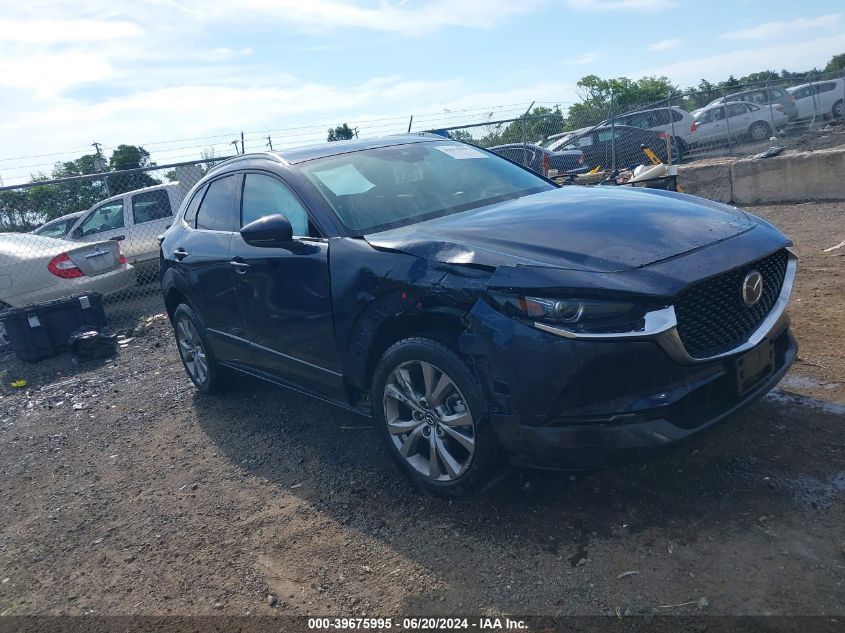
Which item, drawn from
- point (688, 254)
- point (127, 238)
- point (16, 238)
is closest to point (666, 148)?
point (127, 238)

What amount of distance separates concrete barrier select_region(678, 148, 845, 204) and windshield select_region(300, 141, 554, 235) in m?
7.07

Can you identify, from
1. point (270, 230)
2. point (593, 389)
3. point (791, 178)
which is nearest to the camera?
point (593, 389)

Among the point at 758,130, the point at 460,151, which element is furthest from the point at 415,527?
the point at 758,130

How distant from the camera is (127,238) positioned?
11.5m

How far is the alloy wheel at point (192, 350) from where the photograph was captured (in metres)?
5.67

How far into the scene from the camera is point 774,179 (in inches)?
414

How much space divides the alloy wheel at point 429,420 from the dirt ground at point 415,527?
273 millimetres

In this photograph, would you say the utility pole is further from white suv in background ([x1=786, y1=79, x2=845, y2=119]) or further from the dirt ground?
white suv in background ([x1=786, y1=79, x2=845, y2=119])

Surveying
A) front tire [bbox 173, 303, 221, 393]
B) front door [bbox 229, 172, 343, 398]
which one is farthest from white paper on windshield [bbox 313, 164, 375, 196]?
front tire [bbox 173, 303, 221, 393]

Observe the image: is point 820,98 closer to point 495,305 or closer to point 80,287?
point 80,287

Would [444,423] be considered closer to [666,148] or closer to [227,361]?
[227,361]

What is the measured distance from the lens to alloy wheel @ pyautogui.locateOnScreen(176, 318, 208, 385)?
5.67 meters

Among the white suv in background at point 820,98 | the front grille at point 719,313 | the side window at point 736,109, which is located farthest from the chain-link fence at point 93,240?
the white suv in background at point 820,98

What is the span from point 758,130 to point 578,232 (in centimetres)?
1923
